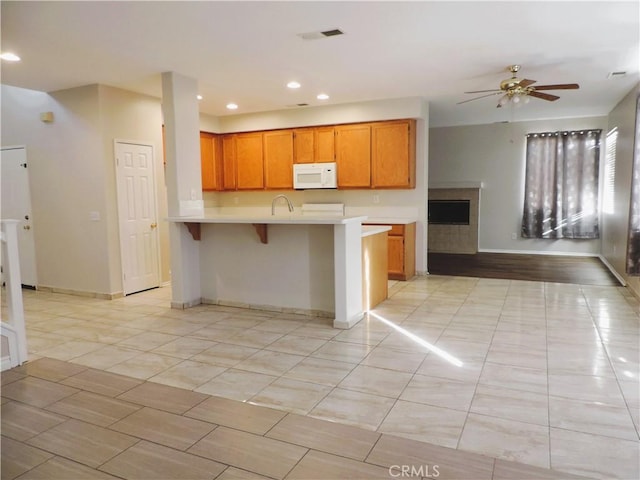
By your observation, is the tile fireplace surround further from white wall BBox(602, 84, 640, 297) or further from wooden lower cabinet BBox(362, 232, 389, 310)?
wooden lower cabinet BBox(362, 232, 389, 310)

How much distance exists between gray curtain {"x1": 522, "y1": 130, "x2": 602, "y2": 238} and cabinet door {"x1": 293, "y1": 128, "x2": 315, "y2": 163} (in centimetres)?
440

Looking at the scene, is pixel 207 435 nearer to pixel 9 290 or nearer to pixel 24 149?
pixel 9 290

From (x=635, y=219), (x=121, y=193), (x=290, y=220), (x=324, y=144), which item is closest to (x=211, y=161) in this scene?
(x=324, y=144)

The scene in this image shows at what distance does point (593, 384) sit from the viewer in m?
2.78

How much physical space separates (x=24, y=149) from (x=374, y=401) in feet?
19.0

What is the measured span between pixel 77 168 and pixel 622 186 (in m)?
7.20

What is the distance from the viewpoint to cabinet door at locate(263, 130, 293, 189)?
702 cm

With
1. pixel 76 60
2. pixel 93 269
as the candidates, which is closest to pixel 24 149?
pixel 93 269

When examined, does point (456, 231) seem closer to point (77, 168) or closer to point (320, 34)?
point (320, 34)

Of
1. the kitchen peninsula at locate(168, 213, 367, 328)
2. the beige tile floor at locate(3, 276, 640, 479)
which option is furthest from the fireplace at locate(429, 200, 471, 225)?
the kitchen peninsula at locate(168, 213, 367, 328)

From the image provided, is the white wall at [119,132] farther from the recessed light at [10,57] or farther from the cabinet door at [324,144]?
the cabinet door at [324,144]

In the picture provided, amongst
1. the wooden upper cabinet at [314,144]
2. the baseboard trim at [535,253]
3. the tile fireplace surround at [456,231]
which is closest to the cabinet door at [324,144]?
the wooden upper cabinet at [314,144]

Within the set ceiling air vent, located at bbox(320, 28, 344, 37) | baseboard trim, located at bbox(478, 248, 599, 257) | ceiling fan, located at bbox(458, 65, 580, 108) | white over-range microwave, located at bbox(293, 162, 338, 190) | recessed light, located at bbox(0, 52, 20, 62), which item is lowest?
baseboard trim, located at bbox(478, 248, 599, 257)

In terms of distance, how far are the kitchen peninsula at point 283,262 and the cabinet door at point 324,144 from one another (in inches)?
95.2
